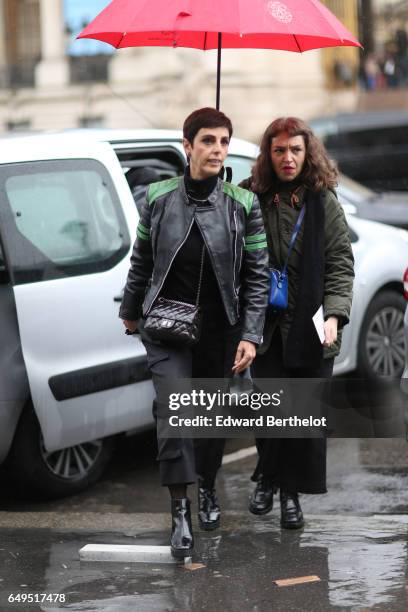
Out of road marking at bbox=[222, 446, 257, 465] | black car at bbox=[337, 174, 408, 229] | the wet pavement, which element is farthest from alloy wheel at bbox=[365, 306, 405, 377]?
black car at bbox=[337, 174, 408, 229]

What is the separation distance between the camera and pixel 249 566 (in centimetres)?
482

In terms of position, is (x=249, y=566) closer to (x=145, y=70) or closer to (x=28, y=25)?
(x=145, y=70)

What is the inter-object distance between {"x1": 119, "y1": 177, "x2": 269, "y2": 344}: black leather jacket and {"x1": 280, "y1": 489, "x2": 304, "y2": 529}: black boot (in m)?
0.80

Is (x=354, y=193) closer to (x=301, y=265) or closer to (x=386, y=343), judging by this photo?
(x=386, y=343)

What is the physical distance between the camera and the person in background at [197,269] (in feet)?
15.9

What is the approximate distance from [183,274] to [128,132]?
6.18 feet

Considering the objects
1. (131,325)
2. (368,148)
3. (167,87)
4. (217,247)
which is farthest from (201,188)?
(167,87)

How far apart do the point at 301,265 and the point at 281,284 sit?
11 centimetres

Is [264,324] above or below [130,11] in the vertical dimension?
below

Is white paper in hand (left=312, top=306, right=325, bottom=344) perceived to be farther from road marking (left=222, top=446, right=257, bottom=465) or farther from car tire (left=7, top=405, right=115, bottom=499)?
road marking (left=222, top=446, right=257, bottom=465)

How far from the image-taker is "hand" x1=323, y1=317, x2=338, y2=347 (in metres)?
5.05

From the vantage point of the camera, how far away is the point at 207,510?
5.35 m

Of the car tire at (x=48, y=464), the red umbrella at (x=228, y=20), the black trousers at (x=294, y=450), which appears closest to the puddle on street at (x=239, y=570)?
the black trousers at (x=294, y=450)

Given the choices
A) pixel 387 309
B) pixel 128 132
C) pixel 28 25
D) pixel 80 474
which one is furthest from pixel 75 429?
pixel 28 25
